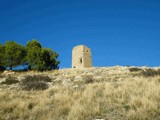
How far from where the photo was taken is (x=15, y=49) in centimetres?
2992

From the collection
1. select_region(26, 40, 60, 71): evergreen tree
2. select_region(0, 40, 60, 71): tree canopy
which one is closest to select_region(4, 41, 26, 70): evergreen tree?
select_region(0, 40, 60, 71): tree canopy

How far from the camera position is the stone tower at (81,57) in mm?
34531

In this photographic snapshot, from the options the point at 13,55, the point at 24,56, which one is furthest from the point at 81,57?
the point at 13,55

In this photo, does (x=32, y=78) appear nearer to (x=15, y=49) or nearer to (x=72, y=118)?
(x=72, y=118)

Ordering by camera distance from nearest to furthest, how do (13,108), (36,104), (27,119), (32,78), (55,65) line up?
(27,119) → (13,108) → (36,104) → (32,78) → (55,65)

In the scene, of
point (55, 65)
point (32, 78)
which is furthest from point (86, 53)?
point (32, 78)

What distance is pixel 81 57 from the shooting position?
34.8 meters

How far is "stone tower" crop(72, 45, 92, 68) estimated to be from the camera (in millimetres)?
34531

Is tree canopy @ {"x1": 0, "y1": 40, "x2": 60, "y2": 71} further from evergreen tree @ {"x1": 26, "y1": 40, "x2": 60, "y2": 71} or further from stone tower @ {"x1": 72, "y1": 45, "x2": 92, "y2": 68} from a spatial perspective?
stone tower @ {"x1": 72, "y1": 45, "x2": 92, "y2": 68}

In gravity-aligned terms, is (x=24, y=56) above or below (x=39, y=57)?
above

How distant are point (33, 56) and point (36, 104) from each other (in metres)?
22.7

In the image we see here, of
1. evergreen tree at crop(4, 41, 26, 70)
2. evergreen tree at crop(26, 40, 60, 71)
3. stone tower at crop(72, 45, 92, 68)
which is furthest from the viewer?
stone tower at crop(72, 45, 92, 68)

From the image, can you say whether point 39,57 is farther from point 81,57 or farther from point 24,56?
point 81,57

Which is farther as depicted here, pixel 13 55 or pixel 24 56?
pixel 24 56
